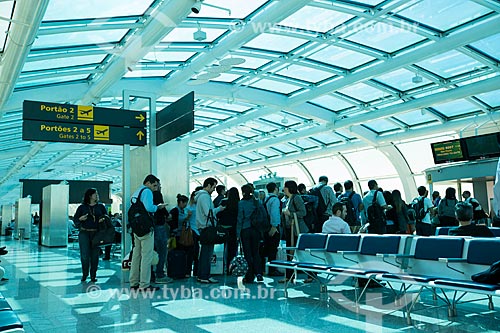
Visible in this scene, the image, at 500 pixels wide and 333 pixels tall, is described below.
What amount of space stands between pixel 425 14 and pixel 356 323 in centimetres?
881

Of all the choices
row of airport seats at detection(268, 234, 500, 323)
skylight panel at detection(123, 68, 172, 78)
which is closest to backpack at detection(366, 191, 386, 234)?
row of airport seats at detection(268, 234, 500, 323)

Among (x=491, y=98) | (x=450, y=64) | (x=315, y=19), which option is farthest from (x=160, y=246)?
(x=491, y=98)

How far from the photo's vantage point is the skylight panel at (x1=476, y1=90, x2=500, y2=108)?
1700cm

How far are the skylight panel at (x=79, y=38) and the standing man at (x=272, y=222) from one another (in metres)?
5.84

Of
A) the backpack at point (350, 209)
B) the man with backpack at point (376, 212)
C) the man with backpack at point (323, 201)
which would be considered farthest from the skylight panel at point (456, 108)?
the man with backpack at point (376, 212)

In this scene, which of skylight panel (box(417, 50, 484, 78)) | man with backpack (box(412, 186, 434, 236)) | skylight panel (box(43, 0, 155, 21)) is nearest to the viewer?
skylight panel (box(43, 0, 155, 21))

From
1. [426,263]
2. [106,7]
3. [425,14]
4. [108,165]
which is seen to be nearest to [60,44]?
[106,7]

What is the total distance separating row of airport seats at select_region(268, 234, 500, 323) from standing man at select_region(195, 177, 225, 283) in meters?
1.52

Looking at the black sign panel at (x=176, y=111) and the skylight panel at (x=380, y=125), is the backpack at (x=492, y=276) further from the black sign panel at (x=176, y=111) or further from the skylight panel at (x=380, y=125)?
the skylight panel at (x=380, y=125)

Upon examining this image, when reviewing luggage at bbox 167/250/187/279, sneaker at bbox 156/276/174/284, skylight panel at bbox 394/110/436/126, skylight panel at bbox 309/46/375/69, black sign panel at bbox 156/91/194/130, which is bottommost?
sneaker at bbox 156/276/174/284

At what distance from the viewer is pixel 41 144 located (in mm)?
20953

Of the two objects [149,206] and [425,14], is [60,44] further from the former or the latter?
[425,14]

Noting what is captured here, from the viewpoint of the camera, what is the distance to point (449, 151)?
15500 millimetres

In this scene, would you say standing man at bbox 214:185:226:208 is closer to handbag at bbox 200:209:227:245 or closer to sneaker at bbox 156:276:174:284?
handbag at bbox 200:209:227:245
